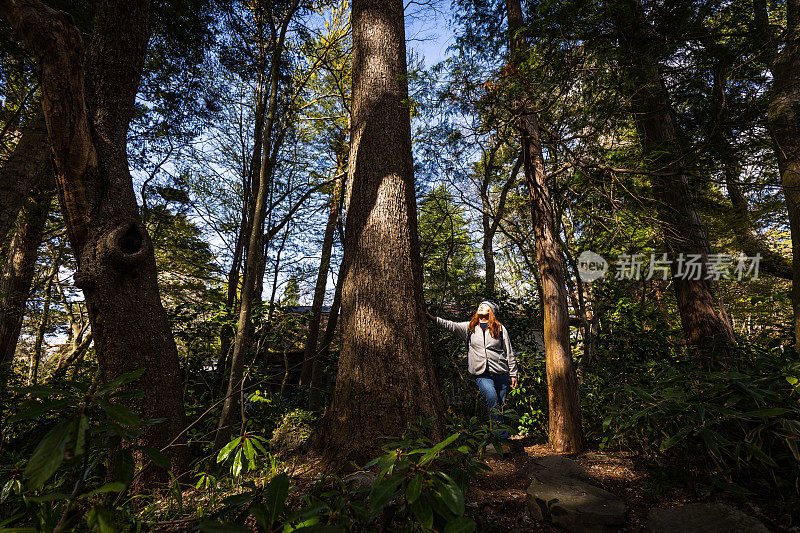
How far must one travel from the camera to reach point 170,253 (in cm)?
1011

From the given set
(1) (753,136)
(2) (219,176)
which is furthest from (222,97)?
(1) (753,136)

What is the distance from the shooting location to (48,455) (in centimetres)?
78

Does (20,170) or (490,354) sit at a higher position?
(20,170)

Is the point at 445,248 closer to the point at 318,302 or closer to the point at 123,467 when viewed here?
the point at 318,302

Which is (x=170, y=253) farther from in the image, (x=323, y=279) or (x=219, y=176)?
(x=323, y=279)

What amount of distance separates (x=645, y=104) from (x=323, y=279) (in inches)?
216

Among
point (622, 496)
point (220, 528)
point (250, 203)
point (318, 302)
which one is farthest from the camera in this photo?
point (318, 302)

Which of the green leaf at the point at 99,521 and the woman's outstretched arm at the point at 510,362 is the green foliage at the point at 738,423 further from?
the green leaf at the point at 99,521

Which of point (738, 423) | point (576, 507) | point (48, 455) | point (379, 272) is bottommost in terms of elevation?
point (576, 507)

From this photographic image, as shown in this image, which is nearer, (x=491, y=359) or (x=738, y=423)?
(x=738, y=423)

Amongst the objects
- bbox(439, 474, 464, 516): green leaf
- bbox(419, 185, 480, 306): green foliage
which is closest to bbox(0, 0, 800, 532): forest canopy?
bbox(439, 474, 464, 516): green leaf

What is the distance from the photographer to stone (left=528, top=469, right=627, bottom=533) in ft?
6.09

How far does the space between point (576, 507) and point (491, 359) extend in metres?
2.39

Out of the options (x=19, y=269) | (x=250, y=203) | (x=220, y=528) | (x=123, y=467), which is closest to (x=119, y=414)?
(x=123, y=467)
